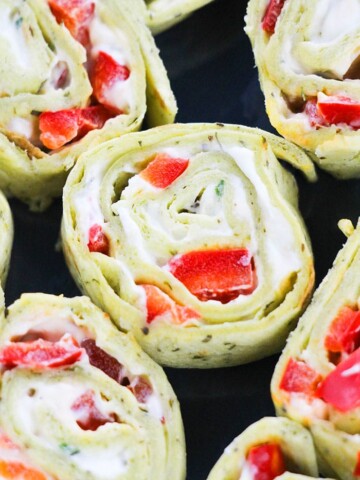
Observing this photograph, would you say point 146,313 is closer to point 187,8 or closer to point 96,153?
point 96,153

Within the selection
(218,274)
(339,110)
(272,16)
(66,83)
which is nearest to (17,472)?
(218,274)

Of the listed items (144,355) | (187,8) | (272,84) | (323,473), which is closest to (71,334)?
(144,355)

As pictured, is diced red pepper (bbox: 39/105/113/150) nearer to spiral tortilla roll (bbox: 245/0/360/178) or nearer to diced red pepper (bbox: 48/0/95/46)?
diced red pepper (bbox: 48/0/95/46)

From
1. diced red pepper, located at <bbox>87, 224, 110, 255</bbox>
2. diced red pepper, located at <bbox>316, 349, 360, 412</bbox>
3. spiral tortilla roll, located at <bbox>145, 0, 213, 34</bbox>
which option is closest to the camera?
diced red pepper, located at <bbox>316, 349, 360, 412</bbox>

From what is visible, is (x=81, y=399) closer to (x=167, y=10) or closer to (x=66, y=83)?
(x=66, y=83)

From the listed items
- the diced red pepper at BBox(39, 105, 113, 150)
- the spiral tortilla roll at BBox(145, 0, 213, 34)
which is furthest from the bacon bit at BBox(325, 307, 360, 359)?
the spiral tortilla roll at BBox(145, 0, 213, 34)

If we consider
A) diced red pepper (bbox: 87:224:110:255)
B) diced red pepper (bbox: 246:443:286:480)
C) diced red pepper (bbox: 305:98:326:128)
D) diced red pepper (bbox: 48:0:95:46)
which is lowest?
diced red pepper (bbox: 246:443:286:480)

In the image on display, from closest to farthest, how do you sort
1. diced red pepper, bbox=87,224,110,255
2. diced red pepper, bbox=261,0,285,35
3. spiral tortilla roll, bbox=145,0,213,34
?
diced red pepper, bbox=87,224,110,255 < diced red pepper, bbox=261,0,285,35 < spiral tortilla roll, bbox=145,0,213,34
